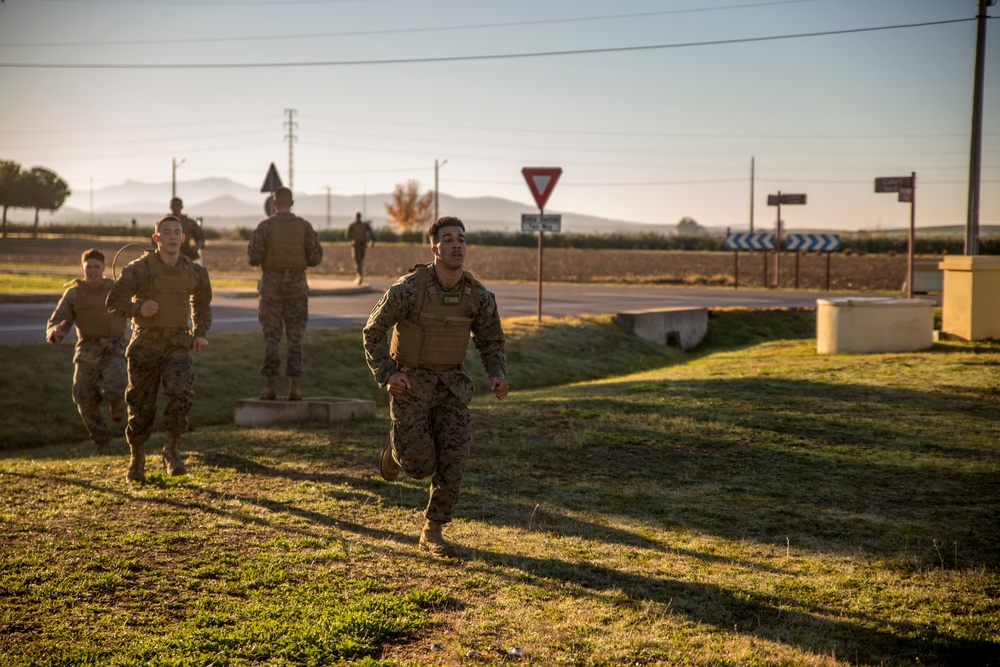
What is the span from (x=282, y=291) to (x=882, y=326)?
1015 centimetres

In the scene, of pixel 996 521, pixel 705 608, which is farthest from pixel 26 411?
pixel 996 521

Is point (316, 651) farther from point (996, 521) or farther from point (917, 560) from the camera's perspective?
point (996, 521)

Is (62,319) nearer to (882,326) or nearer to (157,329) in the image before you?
(157,329)

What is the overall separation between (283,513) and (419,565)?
5.50ft

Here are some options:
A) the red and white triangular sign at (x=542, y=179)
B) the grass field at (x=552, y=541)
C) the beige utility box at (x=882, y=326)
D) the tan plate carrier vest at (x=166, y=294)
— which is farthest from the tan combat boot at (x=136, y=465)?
the red and white triangular sign at (x=542, y=179)

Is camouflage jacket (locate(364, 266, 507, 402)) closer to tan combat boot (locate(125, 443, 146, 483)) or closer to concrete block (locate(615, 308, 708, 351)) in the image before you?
tan combat boot (locate(125, 443, 146, 483))

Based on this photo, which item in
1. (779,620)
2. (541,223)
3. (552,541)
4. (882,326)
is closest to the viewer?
(779,620)

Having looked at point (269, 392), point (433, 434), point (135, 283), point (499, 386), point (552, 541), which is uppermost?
point (135, 283)

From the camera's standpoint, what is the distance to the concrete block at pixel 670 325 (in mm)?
20688

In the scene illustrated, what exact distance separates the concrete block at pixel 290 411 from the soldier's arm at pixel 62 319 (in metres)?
2.27

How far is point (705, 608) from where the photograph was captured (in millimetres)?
5227

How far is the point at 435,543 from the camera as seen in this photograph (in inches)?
242

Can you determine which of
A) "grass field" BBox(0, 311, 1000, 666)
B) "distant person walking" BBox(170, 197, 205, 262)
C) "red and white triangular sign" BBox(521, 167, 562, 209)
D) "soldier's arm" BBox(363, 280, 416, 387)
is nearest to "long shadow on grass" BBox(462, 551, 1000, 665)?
"grass field" BBox(0, 311, 1000, 666)

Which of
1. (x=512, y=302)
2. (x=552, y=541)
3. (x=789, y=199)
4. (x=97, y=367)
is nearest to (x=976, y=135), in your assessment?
(x=512, y=302)
